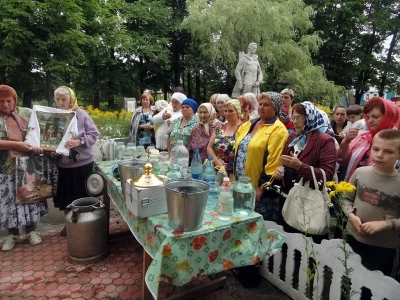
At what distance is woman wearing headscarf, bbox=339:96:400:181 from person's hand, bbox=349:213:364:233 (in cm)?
62

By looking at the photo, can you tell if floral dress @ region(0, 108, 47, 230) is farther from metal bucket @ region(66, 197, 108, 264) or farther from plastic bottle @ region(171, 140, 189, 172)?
plastic bottle @ region(171, 140, 189, 172)

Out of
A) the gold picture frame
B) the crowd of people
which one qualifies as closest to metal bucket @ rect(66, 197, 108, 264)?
the crowd of people

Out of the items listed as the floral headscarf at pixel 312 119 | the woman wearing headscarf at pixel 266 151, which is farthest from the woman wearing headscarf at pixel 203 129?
the floral headscarf at pixel 312 119

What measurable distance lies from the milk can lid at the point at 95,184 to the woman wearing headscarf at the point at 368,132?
7.76 ft

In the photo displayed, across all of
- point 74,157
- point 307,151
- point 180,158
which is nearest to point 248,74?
point 180,158

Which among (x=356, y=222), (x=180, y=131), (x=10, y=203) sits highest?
(x=180, y=131)

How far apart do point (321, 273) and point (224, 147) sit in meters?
1.52

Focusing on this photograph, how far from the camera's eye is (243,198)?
1963 millimetres

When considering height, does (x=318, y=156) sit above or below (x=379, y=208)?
above

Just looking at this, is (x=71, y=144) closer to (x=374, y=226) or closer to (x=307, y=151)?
(x=307, y=151)

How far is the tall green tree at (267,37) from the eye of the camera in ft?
43.0

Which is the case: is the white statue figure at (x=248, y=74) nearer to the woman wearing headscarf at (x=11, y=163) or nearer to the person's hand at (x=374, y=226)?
the woman wearing headscarf at (x=11, y=163)

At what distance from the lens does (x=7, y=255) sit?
119 inches

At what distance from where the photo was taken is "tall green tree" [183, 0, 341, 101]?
1311 cm
